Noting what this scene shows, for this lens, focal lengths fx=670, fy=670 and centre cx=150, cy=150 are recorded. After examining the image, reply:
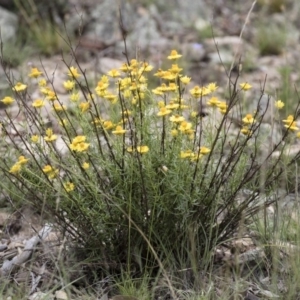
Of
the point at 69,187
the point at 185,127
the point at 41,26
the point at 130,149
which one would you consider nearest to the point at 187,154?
the point at 185,127

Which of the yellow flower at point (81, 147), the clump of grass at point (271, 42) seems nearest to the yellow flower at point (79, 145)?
the yellow flower at point (81, 147)

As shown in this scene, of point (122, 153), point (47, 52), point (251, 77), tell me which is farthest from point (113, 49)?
point (122, 153)

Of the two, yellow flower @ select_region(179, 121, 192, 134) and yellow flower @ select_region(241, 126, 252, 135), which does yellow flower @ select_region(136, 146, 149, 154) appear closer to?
yellow flower @ select_region(179, 121, 192, 134)

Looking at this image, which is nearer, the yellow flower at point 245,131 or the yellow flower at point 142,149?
the yellow flower at point 142,149

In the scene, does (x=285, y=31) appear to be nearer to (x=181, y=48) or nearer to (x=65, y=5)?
(x=181, y=48)

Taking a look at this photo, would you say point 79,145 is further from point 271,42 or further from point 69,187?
point 271,42

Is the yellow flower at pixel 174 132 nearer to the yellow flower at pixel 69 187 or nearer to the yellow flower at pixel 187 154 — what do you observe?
the yellow flower at pixel 187 154

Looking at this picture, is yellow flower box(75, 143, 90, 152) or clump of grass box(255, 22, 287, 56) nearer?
yellow flower box(75, 143, 90, 152)

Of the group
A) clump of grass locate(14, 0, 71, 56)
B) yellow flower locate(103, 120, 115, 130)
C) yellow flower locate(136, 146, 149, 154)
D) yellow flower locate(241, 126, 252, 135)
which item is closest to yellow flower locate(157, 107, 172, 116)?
yellow flower locate(136, 146, 149, 154)
